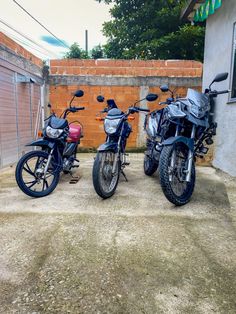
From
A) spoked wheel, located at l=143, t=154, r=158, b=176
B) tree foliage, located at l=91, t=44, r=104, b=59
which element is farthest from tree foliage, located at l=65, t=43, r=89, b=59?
spoked wheel, located at l=143, t=154, r=158, b=176

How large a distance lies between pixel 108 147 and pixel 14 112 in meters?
2.39

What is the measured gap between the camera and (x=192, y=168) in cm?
261

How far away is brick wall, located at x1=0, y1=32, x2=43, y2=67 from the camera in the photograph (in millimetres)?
3880

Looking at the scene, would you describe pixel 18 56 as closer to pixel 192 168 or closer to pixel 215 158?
pixel 192 168

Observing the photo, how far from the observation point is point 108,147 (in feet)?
8.93

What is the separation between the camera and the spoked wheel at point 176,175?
2357 millimetres

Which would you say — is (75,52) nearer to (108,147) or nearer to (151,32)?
(151,32)

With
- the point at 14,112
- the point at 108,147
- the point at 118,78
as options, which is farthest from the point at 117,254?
the point at 118,78

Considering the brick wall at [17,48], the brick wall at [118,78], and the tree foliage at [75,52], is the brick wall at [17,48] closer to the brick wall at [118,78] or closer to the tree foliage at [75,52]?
the brick wall at [118,78]

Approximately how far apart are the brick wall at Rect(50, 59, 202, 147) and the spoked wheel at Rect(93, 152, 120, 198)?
121 inches

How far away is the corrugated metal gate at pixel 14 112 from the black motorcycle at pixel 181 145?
2515 mm

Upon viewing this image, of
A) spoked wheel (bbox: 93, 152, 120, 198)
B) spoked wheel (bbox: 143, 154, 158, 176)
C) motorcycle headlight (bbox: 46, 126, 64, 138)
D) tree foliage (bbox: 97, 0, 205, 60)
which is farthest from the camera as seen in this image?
tree foliage (bbox: 97, 0, 205, 60)

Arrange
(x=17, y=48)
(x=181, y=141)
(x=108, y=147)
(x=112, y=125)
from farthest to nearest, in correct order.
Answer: (x=17, y=48) < (x=112, y=125) < (x=108, y=147) < (x=181, y=141)

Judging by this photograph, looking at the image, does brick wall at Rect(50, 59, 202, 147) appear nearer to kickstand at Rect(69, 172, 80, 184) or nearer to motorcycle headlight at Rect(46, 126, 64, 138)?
kickstand at Rect(69, 172, 80, 184)
